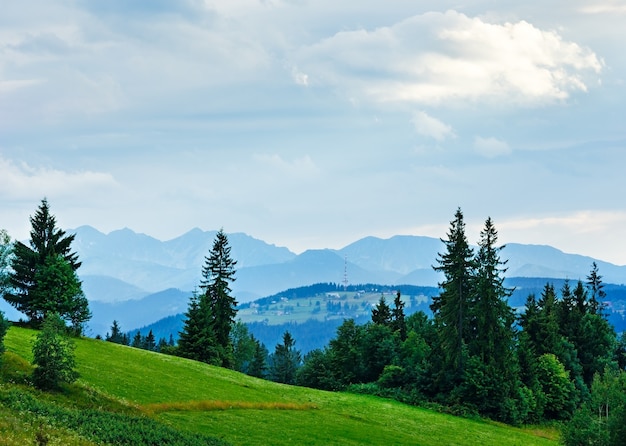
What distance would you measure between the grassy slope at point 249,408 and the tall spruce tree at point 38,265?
6.57 metres

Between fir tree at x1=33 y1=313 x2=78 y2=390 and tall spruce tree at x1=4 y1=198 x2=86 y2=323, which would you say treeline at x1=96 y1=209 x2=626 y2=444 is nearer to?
tall spruce tree at x1=4 y1=198 x2=86 y2=323

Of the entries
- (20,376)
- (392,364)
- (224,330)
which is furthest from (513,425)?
(20,376)

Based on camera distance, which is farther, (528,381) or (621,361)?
(621,361)

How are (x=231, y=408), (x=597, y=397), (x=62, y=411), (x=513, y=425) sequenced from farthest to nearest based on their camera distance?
(x=513, y=425)
(x=597, y=397)
(x=231, y=408)
(x=62, y=411)

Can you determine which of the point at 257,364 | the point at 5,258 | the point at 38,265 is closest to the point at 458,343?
the point at 38,265

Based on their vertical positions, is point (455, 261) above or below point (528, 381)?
above

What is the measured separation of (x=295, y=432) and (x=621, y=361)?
Answer: 11239 cm

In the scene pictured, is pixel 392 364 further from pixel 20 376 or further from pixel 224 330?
pixel 20 376

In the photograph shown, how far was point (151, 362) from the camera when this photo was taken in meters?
67.4

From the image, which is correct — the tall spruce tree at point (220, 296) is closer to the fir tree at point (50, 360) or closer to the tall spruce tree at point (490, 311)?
the tall spruce tree at point (490, 311)

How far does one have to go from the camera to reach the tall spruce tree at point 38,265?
7188 cm

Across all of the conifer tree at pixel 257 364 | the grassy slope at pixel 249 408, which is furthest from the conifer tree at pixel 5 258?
the conifer tree at pixel 257 364

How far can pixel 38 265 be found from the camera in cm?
7469

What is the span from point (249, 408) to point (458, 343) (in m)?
39.9
